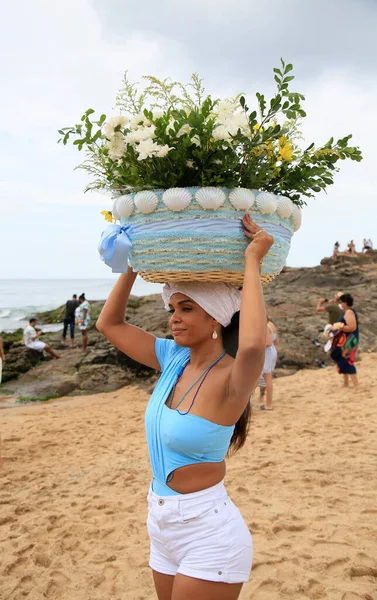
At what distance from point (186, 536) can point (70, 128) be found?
1.67 meters

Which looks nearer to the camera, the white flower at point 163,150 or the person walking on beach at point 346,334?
the white flower at point 163,150

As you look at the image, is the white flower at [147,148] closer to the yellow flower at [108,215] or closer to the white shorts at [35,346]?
the yellow flower at [108,215]

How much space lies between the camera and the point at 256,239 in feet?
6.00

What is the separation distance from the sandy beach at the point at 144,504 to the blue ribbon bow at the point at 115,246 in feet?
8.45

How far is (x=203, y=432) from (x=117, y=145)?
1141 mm

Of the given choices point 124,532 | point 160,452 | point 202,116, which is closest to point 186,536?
point 160,452

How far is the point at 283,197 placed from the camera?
78.5 inches

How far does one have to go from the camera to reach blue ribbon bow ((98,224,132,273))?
195cm

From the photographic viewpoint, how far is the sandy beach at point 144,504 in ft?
11.8

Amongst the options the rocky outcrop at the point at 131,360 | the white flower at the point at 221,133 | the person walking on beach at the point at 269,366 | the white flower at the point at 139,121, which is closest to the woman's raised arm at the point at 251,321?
the white flower at the point at 221,133

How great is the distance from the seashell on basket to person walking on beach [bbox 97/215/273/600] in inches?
3.1

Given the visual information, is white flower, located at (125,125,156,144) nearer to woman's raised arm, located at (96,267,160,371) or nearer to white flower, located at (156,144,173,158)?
white flower, located at (156,144,173,158)

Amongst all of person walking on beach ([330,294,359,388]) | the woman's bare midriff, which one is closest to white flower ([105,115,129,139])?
the woman's bare midriff

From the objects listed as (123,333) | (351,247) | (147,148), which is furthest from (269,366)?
(351,247)
